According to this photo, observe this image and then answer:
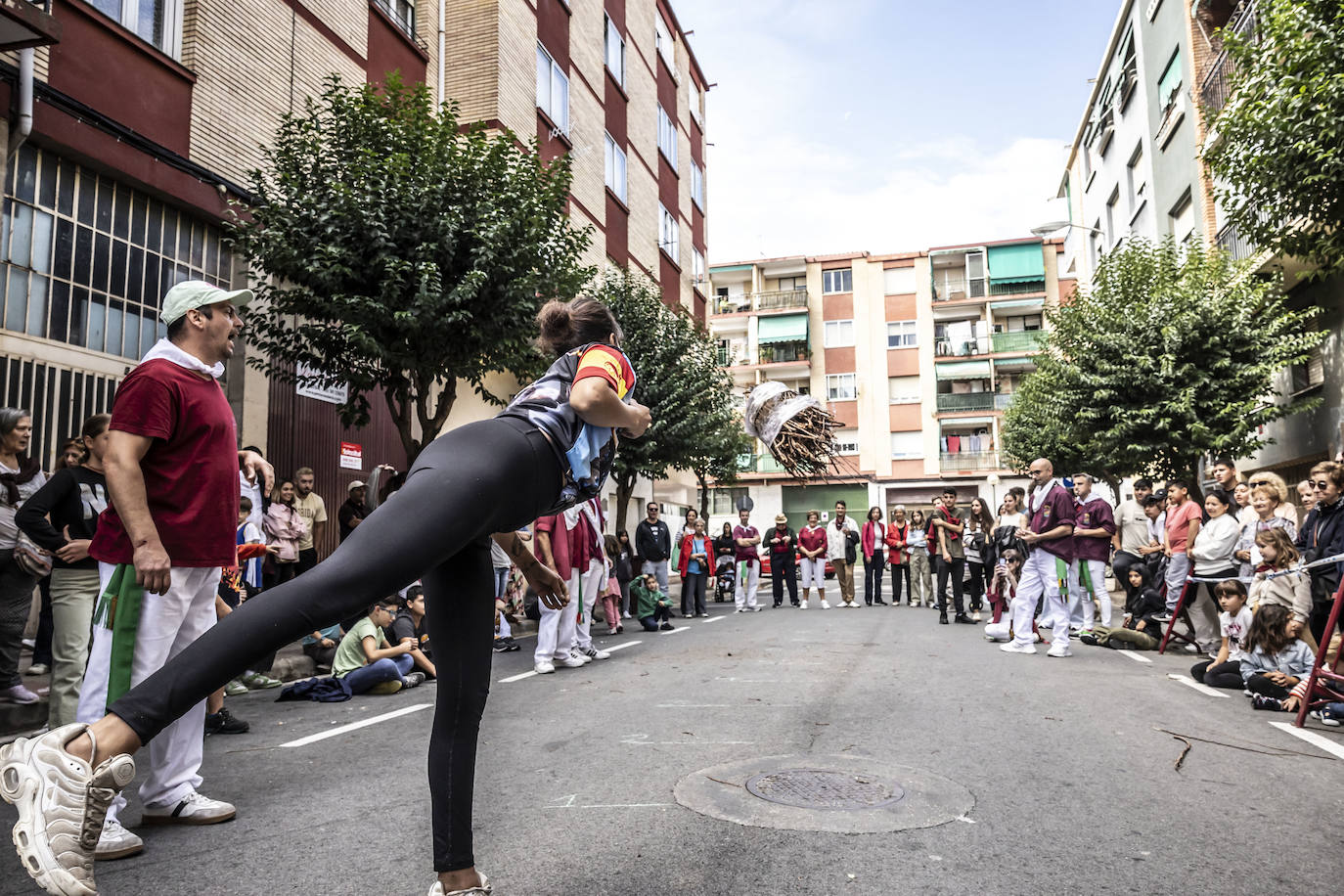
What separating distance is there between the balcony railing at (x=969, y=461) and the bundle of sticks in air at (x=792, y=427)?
32.0 metres

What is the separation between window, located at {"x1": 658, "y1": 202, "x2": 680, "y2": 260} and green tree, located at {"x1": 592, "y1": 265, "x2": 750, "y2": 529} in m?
8.34

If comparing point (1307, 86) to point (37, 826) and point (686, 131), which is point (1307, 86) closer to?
point (37, 826)

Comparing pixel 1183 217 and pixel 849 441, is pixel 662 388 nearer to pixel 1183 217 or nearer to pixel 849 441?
pixel 1183 217

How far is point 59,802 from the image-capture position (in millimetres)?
2076

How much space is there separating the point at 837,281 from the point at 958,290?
20.8ft

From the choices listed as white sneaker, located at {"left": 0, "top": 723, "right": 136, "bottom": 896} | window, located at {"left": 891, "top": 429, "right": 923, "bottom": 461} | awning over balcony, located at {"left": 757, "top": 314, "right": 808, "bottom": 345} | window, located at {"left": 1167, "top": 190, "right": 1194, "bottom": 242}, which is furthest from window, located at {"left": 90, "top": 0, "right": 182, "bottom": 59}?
window, located at {"left": 891, "top": 429, "right": 923, "bottom": 461}

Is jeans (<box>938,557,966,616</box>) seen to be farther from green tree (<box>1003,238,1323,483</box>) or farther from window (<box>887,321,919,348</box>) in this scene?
window (<box>887,321,919,348</box>)

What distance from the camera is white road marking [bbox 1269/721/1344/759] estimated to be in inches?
205

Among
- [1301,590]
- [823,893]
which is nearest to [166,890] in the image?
[823,893]

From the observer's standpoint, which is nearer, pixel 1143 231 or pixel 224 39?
pixel 224 39

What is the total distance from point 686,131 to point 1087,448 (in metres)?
19.2

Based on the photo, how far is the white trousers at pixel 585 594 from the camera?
371 inches

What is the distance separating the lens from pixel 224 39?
38.6 ft

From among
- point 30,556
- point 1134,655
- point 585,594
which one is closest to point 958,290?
point 1134,655
